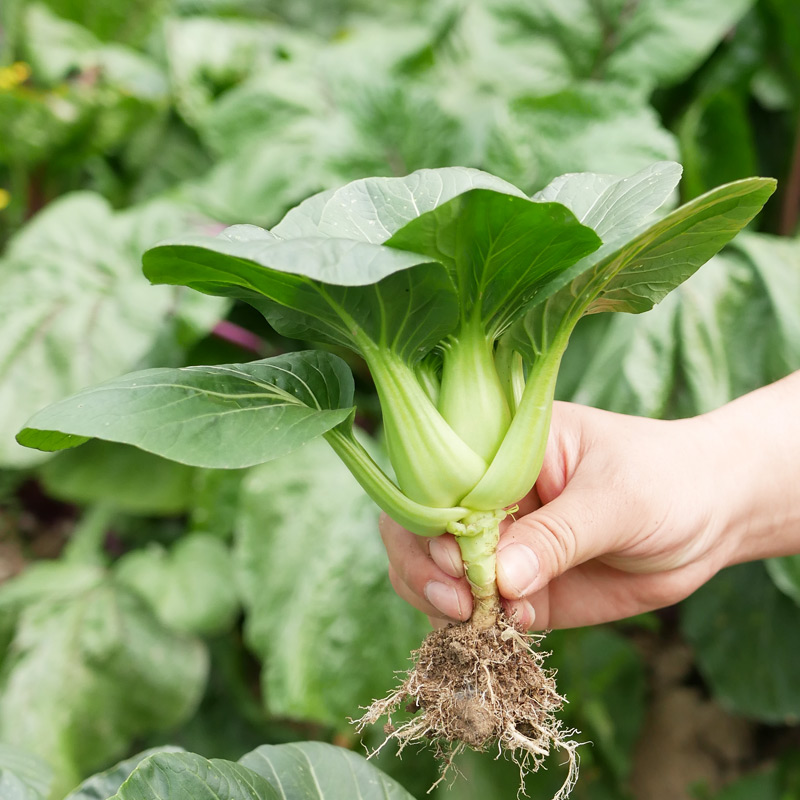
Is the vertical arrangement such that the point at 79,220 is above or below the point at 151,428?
below

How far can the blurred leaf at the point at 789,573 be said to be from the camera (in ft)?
3.59

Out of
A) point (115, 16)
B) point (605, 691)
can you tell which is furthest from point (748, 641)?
point (115, 16)

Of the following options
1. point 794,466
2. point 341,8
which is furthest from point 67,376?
point 341,8

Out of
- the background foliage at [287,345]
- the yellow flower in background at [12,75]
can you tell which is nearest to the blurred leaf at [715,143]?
the background foliage at [287,345]

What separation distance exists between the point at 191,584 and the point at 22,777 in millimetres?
682

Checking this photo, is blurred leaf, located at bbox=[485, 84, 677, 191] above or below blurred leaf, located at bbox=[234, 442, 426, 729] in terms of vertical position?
above

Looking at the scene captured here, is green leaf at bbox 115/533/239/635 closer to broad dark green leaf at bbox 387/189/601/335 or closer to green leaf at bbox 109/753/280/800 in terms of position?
green leaf at bbox 109/753/280/800

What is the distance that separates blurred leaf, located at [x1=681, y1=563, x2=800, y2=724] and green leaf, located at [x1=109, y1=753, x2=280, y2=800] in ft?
3.53

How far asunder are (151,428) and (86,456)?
1031 millimetres

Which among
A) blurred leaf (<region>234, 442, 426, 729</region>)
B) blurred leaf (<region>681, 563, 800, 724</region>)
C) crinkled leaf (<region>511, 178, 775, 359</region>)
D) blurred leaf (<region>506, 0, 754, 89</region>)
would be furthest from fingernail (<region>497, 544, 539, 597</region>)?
blurred leaf (<region>506, 0, 754, 89</region>)

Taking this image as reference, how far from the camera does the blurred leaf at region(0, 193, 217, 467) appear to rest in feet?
3.97

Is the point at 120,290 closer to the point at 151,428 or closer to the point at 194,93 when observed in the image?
the point at 194,93

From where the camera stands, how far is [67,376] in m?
1.22

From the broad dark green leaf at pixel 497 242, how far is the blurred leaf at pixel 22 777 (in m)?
0.51
